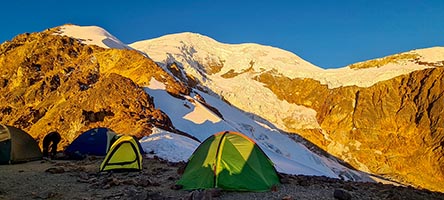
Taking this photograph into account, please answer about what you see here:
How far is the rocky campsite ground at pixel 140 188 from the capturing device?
35.6 feet

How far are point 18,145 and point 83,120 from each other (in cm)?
1031

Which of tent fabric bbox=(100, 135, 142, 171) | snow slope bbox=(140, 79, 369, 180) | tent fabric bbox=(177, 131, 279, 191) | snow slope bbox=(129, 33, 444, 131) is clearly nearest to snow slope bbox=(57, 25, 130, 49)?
snow slope bbox=(129, 33, 444, 131)

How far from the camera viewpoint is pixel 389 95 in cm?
7575

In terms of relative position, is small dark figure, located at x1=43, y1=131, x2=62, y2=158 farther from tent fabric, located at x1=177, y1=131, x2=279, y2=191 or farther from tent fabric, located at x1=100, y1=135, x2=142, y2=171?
tent fabric, located at x1=177, y1=131, x2=279, y2=191

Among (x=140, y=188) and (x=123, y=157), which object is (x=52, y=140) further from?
(x=140, y=188)

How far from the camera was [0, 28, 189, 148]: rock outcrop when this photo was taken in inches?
1185

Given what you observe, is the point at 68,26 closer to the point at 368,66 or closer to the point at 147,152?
the point at 147,152

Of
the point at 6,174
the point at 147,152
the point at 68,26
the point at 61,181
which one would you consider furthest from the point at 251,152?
the point at 68,26

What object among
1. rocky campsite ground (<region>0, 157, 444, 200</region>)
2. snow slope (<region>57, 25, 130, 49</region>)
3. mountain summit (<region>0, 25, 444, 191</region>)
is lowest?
rocky campsite ground (<region>0, 157, 444, 200</region>)

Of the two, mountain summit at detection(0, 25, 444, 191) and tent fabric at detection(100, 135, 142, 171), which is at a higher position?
mountain summit at detection(0, 25, 444, 191)

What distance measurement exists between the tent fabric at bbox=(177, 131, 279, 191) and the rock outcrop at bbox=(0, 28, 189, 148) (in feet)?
46.2

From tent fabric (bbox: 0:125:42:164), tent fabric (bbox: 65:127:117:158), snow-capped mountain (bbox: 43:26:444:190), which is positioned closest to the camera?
tent fabric (bbox: 0:125:42:164)

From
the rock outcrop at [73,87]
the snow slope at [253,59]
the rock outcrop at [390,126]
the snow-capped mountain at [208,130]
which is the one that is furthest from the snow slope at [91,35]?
the rock outcrop at [390,126]

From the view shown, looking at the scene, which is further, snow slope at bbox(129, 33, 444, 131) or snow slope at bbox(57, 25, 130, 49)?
snow slope at bbox(129, 33, 444, 131)
